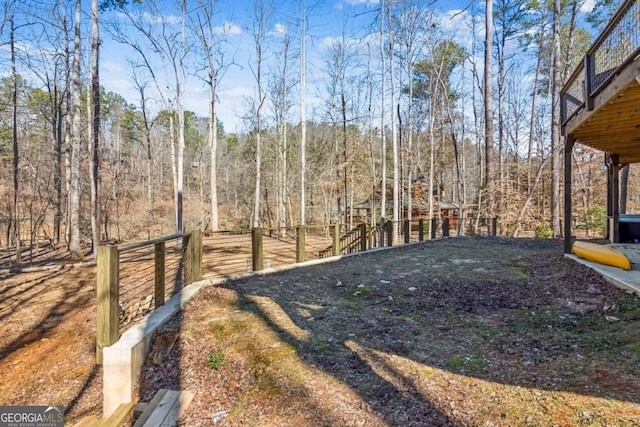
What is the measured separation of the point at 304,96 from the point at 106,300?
43.1 feet

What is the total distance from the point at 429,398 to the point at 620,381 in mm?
1269

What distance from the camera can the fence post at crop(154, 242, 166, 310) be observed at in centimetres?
396

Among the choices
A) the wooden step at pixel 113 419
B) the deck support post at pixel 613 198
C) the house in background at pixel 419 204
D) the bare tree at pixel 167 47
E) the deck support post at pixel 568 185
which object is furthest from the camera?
the house in background at pixel 419 204

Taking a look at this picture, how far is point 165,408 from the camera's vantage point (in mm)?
2539

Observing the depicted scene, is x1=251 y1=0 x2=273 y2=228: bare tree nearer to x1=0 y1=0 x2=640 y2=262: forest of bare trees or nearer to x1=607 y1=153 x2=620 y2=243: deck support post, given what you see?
x1=0 y1=0 x2=640 y2=262: forest of bare trees

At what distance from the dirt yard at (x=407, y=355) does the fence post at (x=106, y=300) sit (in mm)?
446

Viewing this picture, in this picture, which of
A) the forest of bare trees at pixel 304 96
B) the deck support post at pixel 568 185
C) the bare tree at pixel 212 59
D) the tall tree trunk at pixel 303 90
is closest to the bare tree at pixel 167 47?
the forest of bare trees at pixel 304 96

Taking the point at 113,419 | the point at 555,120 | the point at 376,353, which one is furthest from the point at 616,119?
the point at 555,120

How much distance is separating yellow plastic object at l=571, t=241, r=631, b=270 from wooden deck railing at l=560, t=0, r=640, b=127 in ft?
7.37

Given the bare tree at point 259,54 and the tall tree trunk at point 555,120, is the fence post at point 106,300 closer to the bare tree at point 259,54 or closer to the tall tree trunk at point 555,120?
the bare tree at point 259,54

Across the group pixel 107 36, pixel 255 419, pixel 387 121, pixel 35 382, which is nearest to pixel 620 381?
pixel 255 419

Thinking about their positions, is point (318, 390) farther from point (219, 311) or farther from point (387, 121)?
point (387, 121)

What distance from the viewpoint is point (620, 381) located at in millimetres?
2324

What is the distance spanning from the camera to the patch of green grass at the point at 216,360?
3.00 m
